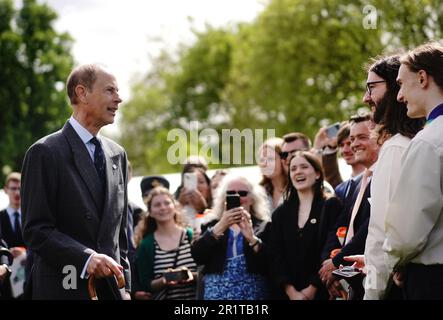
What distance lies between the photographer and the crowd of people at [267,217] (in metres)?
4.44

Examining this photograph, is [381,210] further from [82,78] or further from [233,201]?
[233,201]

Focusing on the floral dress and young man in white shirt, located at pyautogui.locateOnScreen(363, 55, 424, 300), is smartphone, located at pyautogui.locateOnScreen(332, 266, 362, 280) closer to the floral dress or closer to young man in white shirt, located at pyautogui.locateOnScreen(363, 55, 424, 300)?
young man in white shirt, located at pyautogui.locateOnScreen(363, 55, 424, 300)

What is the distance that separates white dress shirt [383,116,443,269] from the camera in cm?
433

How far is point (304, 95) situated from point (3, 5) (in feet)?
61.8

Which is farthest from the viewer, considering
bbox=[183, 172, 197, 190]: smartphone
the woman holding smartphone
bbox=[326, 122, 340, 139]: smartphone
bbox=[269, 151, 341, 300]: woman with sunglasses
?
bbox=[183, 172, 197, 190]: smartphone

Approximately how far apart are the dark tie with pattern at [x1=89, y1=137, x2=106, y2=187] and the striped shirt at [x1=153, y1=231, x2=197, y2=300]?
10.7 feet

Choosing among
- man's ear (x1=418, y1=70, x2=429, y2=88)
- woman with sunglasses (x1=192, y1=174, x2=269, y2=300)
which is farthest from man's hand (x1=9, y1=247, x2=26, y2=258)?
man's ear (x1=418, y1=70, x2=429, y2=88)

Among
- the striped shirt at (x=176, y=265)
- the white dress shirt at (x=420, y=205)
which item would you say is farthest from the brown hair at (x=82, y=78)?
the striped shirt at (x=176, y=265)

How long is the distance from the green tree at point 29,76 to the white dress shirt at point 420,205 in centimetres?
3596

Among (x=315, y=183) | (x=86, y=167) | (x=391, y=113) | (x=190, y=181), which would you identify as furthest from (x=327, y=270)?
(x=190, y=181)

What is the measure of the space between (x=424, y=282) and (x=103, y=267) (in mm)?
1901
